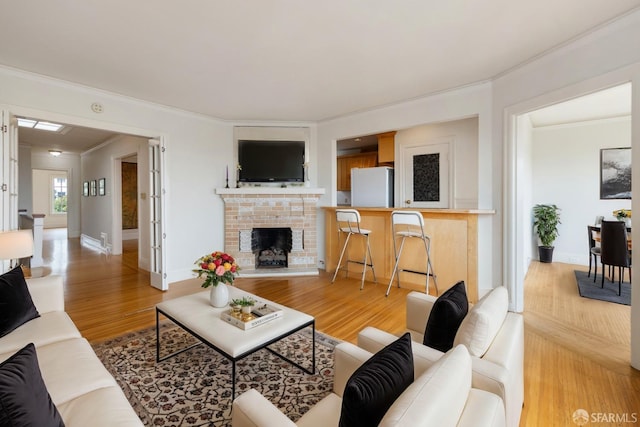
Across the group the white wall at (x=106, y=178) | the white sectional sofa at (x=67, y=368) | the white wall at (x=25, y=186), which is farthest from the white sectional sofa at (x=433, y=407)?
the white wall at (x=25, y=186)

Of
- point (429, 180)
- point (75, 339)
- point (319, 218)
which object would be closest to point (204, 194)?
point (319, 218)

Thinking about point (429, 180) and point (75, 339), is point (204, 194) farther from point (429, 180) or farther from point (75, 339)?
point (429, 180)

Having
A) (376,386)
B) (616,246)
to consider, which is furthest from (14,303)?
(616,246)

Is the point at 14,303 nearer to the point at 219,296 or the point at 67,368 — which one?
the point at 67,368

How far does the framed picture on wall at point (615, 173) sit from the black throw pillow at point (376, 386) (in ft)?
19.9

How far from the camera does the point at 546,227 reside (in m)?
5.17

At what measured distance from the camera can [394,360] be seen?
0.92 m

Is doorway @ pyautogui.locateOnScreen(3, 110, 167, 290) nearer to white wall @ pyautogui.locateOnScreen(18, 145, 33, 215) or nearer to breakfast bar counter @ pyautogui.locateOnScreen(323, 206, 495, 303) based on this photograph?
white wall @ pyautogui.locateOnScreen(18, 145, 33, 215)

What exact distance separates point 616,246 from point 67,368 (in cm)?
541

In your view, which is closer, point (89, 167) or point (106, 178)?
point (106, 178)

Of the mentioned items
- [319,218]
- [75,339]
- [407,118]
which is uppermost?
[407,118]

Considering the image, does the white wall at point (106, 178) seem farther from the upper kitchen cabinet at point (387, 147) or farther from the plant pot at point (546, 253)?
the plant pot at point (546, 253)

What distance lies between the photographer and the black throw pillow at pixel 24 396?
0.84 m

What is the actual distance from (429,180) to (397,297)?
7.61 feet
